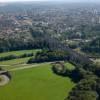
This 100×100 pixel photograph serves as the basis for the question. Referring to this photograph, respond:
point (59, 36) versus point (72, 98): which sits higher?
point (72, 98)

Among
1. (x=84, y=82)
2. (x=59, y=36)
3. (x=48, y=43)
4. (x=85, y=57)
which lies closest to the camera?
(x=84, y=82)

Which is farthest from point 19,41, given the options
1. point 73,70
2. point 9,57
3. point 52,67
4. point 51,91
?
point 51,91

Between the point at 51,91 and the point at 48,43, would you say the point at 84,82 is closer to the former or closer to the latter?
the point at 51,91

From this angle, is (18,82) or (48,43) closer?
(18,82)

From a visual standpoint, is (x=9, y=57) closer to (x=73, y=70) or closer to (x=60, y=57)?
(x=60, y=57)

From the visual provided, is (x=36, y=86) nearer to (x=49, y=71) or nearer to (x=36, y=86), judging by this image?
(x=36, y=86)

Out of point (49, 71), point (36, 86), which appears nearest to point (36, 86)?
point (36, 86)

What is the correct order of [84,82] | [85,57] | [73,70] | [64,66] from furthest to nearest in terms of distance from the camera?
1. [85,57]
2. [64,66]
3. [73,70]
4. [84,82]
